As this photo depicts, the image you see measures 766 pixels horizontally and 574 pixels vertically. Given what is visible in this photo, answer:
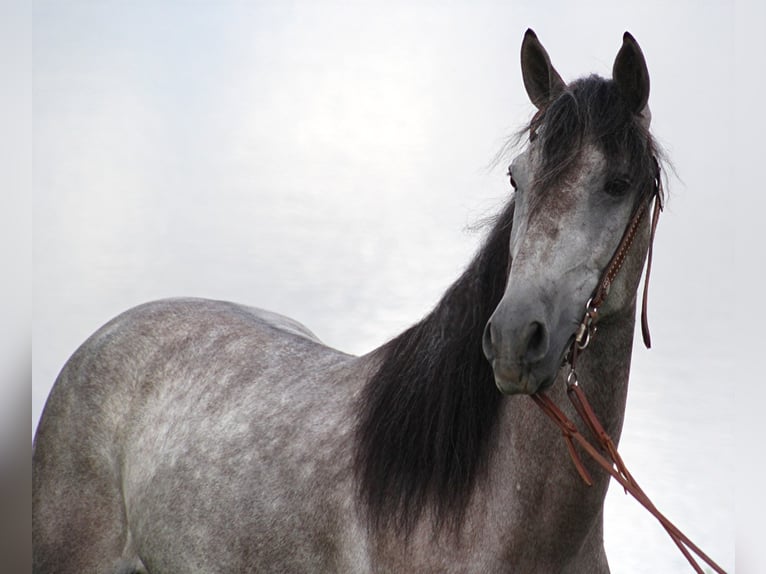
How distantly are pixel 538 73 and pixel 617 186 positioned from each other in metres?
0.38

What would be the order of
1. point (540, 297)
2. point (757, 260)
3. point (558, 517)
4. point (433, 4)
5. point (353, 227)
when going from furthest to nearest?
point (353, 227) → point (433, 4) → point (757, 260) → point (558, 517) → point (540, 297)

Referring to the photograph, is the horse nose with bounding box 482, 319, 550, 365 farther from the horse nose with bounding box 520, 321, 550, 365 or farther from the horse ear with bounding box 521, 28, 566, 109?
the horse ear with bounding box 521, 28, 566, 109

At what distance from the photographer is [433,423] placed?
2037 mm

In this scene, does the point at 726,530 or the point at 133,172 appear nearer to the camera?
the point at 726,530

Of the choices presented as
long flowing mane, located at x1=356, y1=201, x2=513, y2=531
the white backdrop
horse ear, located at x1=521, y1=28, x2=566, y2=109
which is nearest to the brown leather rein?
long flowing mane, located at x1=356, y1=201, x2=513, y2=531

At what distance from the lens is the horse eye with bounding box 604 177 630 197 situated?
178 centimetres

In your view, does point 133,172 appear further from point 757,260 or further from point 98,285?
point 757,260

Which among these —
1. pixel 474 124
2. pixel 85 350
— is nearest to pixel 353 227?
pixel 474 124

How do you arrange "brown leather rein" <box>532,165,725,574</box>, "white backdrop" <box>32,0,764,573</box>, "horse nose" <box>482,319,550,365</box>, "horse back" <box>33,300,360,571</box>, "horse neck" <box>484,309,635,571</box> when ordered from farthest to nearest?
"white backdrop" <box>32,0,764,573</box> < "horse back" <box>33,300,360,571</box> < "horse neck" <box>484,309,635,571</box> < "brown leather rein" <box>532,165,725,574</box> < "horse nose" <box>482,319,550,365</box>

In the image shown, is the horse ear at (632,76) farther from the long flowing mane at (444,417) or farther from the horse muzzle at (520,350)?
the horse muzzle at (520,350)

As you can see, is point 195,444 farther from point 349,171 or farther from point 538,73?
point 349,171

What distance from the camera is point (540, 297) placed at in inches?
65.3

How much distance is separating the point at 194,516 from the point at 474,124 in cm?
212

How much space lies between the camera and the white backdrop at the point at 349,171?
141 inches
